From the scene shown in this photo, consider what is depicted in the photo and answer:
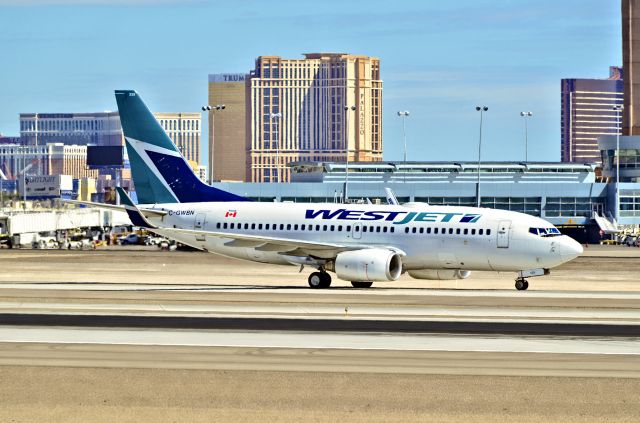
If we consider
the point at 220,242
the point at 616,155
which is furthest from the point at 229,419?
the point at 616,155

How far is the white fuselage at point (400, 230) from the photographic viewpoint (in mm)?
55844

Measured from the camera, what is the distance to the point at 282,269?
75125mm

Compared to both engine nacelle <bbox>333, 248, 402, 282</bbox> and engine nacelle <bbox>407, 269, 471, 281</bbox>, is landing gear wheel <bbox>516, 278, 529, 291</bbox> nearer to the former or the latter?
engine nacelle <bbox>407, 269, 471, 281</bbox>

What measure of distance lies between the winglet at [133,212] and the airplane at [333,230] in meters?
0.05

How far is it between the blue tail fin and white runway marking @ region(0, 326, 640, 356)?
88.8 feet

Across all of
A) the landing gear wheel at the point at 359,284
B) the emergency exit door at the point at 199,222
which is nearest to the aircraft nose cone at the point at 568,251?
the landing gear wheel at the point at 359,284

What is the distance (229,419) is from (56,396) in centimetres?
417

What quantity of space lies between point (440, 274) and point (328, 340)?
79.9 feet

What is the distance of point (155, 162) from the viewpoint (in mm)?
63562

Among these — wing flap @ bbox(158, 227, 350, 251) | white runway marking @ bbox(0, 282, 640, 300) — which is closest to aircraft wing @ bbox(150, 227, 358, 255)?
wing flap @ bbox(158, 227, 350, 251)

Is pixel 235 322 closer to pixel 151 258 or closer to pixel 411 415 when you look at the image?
pixel 411 415

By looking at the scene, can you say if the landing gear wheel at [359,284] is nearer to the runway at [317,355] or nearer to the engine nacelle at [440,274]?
the engine nacelle at [440,274]

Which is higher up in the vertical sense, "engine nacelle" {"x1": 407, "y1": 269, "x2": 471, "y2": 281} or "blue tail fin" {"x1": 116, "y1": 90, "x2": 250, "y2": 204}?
"blue tail fin" {"x1": 116, "y1": 90, "x2": 250, "y2": 204}

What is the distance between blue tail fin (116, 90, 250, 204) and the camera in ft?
208
